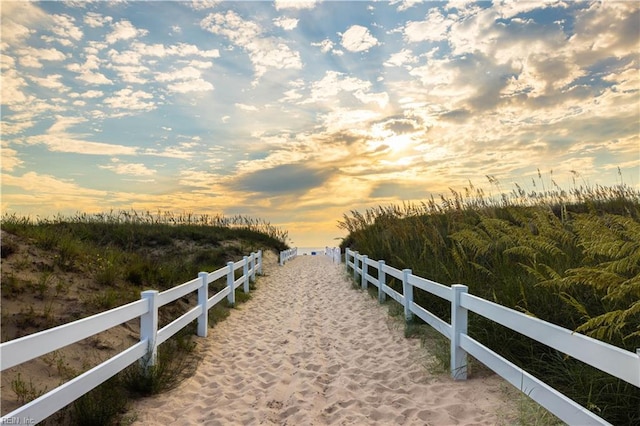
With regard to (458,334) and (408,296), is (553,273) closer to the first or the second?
(458,334)

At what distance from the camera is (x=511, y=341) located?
550 centimetres

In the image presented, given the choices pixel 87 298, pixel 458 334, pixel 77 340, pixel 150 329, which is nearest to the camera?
pixel 77 340

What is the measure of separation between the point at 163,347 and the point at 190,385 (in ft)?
3.57

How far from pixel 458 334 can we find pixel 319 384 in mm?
1913

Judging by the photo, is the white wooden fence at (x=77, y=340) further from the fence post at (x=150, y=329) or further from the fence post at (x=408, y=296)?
the fence post at (x=408, y=296)

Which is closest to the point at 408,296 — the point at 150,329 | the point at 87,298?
the point at 150,329

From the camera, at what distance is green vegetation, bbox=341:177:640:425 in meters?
3.93

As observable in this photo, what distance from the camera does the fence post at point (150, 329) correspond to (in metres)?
5.68

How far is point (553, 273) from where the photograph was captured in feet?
15.3

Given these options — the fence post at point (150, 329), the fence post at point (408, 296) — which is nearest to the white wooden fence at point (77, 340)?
the fence post at point (150, 329)

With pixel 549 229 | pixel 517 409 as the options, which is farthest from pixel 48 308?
pixel 549 229

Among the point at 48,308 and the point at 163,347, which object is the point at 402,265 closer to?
the point at 163,347

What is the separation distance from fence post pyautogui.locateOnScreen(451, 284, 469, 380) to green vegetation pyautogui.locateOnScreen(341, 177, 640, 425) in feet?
1.24

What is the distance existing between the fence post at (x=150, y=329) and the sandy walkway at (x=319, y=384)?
0.51 meters
